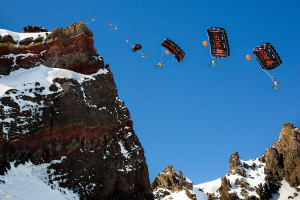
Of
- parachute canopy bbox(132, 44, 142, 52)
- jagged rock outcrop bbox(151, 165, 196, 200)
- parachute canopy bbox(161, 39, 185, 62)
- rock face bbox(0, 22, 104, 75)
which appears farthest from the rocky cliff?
rock face bbox(0, 22, 104, 75)

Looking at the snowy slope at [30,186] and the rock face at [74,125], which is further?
the rock face at [74,125]

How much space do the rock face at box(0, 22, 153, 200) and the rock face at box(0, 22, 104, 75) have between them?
0.14m

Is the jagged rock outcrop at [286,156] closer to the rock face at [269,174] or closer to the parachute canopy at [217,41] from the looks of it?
the rock face at [269,174]

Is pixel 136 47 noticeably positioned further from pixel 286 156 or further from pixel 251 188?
pixel 286 156

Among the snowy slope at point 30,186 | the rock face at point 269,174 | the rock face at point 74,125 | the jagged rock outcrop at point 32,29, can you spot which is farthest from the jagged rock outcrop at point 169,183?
the snowy slope at point 30,186

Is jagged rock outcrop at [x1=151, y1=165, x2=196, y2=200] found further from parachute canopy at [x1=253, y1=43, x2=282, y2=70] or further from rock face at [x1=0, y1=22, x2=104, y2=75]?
parachute canopy at [x1=253, y1=43, x2=282, y2=70]

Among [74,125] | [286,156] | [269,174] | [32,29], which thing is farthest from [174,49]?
[269,174]

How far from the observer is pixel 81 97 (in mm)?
39875

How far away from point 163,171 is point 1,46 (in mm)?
101662

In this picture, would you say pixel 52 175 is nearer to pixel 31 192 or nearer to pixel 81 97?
pixel 31 192

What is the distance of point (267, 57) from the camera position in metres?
41.8

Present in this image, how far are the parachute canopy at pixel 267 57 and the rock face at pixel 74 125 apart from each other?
21545 millimetres

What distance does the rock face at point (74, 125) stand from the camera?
1340 inches

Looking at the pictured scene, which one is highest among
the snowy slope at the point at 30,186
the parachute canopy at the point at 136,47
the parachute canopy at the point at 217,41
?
the parachute canopy at the point at 136,47
